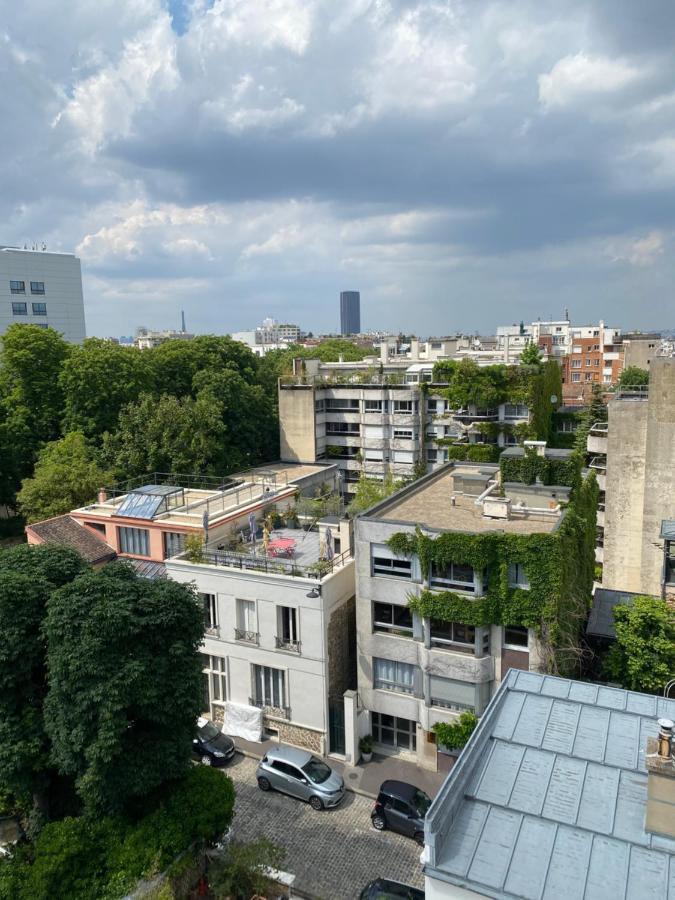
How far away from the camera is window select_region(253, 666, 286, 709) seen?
2823 cm

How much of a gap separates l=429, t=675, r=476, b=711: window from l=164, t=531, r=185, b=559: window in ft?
47.2

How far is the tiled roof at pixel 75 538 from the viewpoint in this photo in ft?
112

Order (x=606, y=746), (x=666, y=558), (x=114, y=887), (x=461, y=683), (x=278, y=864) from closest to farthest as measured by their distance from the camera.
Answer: (x=606, y=746) → (x=114, y=887) → (x=278, y=864) → (x=461, y=683) → (x=666, y=558)

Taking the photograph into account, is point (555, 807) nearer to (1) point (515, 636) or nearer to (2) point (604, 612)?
(1) point (515, 636)

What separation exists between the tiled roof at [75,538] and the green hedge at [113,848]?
55.6 feet

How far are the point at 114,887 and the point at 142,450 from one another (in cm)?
3697

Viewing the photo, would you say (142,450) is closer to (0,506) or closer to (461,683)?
(0,506)

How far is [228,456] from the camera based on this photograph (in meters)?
60.8

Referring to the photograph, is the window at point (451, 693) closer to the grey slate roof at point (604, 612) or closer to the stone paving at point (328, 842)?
the stone paving at point (328, 842)

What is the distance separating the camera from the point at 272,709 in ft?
93.6

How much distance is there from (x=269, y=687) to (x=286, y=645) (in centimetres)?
252

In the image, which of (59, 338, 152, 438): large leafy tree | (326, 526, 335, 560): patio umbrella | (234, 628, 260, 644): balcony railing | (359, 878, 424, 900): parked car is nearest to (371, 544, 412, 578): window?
(326, 526, 335, 560): patio umbrella

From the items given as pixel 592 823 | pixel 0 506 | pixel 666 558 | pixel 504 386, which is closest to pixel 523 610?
A: pixel 666 558

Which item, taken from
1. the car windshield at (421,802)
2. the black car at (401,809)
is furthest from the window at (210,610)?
the car windshield at (421,802)
